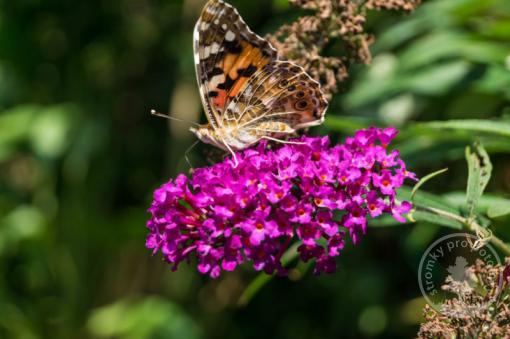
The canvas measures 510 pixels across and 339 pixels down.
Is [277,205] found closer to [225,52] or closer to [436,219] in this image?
[436,219]

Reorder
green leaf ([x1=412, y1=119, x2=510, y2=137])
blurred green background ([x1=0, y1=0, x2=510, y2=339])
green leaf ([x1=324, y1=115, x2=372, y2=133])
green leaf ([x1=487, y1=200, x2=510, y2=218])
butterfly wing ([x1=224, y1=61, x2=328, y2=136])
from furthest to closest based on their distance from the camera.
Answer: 1. blurred green background ([x1=0, y1=0, x2=510, y2=339])
2. green leaf ([x1=324, y1=115, x2=372, y2=133])
3. butterfly wing ([x1=224, y1=61, x2=328, y2=136])
4. green leaf ([x1=412, y1=119, x2=510, y2=137])
5. green leaf ([x1=487, y1=200, x2=510, y2=218])

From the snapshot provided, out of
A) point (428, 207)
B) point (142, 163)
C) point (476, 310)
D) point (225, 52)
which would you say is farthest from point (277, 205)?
point (142, 163)

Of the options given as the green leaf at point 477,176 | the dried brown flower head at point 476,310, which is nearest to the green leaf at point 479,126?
the green leaf at point 477,176

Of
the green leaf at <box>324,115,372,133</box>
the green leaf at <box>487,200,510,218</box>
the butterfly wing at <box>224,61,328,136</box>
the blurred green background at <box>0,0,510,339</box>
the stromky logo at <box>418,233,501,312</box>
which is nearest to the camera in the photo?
the stromky logo at <box>418,233,501,312</box>

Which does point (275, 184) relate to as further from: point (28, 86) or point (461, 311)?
point (28, 86)

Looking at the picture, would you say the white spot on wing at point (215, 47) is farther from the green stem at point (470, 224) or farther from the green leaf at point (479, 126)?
the green stem at point (470, 224)

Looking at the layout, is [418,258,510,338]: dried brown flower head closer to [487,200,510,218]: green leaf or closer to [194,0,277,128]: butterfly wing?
[487,200,510,218]: green leaf

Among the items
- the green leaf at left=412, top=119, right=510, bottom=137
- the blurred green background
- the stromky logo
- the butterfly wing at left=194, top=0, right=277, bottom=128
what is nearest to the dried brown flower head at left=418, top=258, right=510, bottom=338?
the stromky logo

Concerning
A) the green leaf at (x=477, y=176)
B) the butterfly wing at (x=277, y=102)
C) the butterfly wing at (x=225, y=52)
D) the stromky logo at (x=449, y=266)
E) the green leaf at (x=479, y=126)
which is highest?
the butterfly wing at (x=225, y=52)

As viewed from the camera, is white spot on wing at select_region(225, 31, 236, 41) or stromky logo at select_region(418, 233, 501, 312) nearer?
stromky logo at select_region(418, 233, 501, 312)
